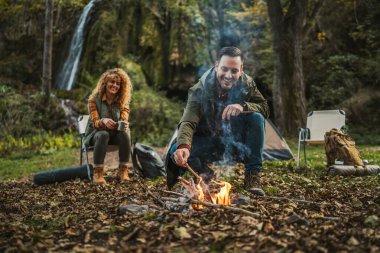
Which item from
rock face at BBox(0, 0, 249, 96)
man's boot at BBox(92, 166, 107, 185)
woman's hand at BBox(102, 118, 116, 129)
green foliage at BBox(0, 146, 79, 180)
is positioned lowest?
green foliage at BBox(0, 146, 79, 180)

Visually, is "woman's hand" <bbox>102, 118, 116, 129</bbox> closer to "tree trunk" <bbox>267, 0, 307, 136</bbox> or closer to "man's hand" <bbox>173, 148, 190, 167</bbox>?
"man's hand" <bbox>173, 148, 190, 167</bbox>

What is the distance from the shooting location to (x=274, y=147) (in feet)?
29.2

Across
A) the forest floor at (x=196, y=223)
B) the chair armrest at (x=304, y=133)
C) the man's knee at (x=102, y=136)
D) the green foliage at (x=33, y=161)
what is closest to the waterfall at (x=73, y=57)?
the green foliage at (x=33, y=161)

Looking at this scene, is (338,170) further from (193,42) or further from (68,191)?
(193,42)

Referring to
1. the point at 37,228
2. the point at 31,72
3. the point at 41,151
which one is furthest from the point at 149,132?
the point at 37,228

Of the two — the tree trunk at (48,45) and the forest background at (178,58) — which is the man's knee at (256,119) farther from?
the tree trunk at (48,45)

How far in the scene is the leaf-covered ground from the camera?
2.53m

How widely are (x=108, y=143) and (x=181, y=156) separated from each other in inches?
108

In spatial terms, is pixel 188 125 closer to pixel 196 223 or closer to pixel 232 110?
pixel 232 110

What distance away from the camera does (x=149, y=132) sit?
14352 mm

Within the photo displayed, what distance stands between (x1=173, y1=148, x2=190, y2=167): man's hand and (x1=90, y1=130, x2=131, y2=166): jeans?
2.40 meters

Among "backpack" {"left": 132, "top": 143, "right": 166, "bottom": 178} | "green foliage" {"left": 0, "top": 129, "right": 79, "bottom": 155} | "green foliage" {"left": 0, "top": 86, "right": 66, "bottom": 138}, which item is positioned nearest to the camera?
"backpack" {"left": 132, "top": 143, "right": 166, "bottom": 178}

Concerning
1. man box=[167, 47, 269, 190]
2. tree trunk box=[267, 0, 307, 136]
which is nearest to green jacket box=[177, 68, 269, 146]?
man box=[167, 47, 269, 190]

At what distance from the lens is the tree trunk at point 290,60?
11820 mm
